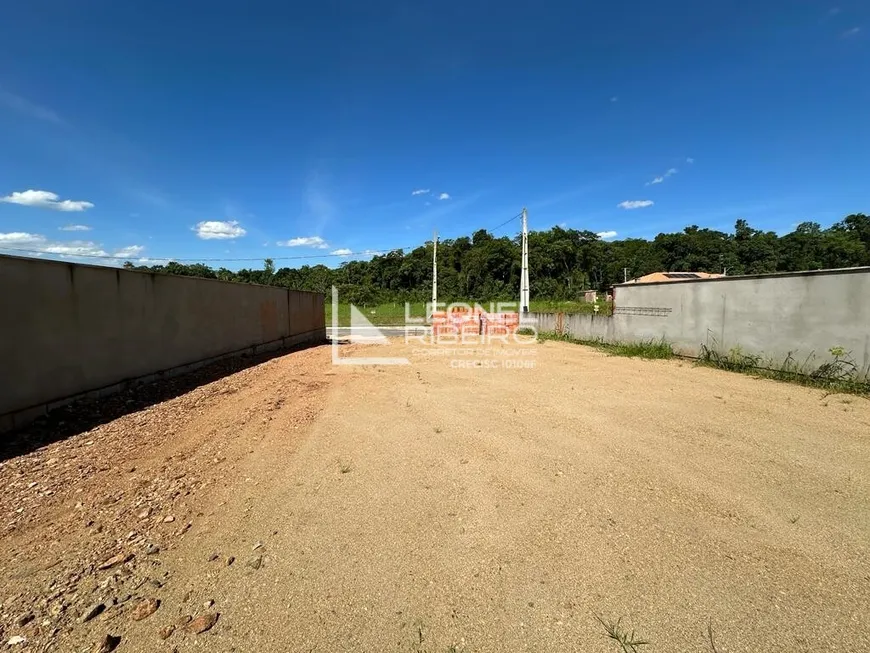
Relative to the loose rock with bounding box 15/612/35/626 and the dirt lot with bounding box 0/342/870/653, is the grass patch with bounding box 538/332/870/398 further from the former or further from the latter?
the loose rock with bounding box 15/612/35/626

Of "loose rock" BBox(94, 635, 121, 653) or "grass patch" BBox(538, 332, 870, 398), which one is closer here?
"loose rock" BBox(94, 635, 121, 653)

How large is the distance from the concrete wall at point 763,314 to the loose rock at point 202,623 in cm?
919

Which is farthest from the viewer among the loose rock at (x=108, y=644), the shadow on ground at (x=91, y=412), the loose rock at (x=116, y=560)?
the shadow on ground at (x=91, y=412)

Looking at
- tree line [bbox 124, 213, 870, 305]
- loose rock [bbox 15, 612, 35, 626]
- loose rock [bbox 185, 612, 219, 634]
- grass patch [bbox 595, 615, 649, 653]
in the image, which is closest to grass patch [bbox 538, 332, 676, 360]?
grass patch [bbox 595, 615, 649, 653]

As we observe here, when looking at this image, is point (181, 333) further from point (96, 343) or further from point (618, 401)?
point (618, 401)

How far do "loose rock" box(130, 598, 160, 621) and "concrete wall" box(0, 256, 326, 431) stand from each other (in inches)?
141

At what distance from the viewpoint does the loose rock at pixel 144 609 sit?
1.86 m

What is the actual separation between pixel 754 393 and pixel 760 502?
170 inches

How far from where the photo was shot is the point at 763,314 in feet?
26.3

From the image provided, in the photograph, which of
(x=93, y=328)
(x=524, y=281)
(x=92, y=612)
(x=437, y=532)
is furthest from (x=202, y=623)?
(x=524, y=281)

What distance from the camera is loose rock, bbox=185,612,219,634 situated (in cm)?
179

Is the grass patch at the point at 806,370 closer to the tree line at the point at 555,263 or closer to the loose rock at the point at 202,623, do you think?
the loose rock at the point at 202,623

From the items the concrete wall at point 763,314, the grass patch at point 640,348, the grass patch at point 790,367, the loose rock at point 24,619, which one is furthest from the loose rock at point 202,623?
the grass patch at point 640,348

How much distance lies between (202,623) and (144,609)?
329 mm
